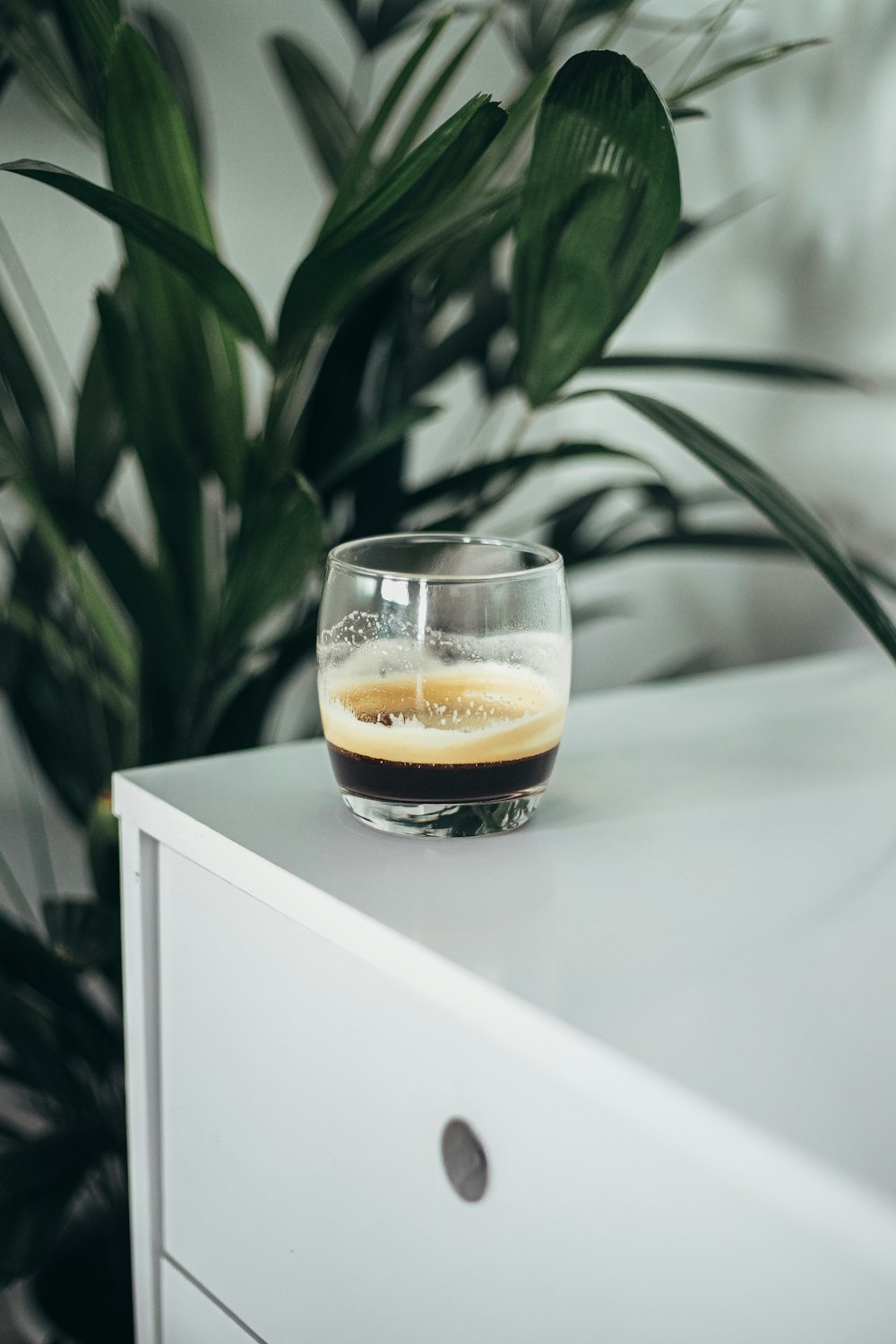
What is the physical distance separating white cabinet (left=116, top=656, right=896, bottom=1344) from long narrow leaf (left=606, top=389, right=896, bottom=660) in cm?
10

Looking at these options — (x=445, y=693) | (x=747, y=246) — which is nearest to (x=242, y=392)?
(x=445, y=693)

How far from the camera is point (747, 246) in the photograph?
3.41 feet

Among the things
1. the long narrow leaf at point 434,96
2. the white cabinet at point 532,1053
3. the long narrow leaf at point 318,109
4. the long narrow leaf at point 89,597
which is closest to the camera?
the white cabinet at point 532,1053

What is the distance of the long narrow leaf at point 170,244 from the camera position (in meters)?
0.51

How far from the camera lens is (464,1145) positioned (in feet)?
1.40

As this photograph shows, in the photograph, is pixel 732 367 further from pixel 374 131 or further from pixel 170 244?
pixel 170 244

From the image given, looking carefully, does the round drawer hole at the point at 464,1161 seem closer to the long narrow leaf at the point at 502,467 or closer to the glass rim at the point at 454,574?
the glass rim at the point at 454,574

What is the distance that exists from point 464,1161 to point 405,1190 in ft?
0.12

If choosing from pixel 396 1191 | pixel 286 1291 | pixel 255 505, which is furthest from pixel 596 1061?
pixel 255 505

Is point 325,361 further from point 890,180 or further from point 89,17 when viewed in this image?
point 890,180

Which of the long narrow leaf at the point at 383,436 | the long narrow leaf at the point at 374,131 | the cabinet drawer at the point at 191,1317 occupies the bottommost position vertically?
the cabinet drawer at the point at 191,1317

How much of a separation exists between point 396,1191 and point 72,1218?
Answer: 27.7 inches

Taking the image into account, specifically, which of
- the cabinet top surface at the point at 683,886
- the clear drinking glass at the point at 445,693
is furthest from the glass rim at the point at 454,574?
the cabinet top surface at the point at 683,886

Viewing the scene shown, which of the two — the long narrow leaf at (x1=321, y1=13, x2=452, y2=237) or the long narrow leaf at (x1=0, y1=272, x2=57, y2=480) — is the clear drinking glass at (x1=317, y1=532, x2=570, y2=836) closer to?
the long narrow leaf at (x1=321, y1=13, x2=452, y2=237)
